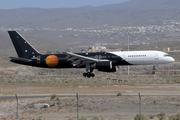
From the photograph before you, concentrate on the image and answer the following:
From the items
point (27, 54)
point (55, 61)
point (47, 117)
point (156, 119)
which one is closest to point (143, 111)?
point (156, 119)

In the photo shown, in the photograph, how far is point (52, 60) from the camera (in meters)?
48.1

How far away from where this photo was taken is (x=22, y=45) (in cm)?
4994

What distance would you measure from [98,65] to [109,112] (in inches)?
720

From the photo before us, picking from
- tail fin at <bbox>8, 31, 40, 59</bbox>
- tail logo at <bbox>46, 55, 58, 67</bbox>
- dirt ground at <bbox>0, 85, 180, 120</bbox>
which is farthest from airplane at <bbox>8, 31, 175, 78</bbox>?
dirt ground at <bbox>0, 85, 180, 120</bbox>

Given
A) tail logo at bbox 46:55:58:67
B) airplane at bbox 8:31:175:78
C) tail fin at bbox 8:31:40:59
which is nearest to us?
airplane at bbox 8:31:175:78

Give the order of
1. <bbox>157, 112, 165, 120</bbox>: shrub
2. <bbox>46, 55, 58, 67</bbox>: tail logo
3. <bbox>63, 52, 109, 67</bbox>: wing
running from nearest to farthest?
<bbox>157, 112, 165, 120</bbox>: shrub < <bbox>63, 52, 109, 67</bbox>: wing < <bbox>46, 55, 58, 67</bbox>: tail logo

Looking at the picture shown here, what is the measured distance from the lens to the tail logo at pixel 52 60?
157 ft

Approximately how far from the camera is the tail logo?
48.0 metres

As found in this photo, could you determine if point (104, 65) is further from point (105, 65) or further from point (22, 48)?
point (22, 48)

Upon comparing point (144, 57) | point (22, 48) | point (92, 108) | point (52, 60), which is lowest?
point (92, 108)

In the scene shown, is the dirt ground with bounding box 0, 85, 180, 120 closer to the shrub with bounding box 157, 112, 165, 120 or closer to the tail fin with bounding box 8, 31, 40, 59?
the shrub with bounding box 157, 112, 165, 120

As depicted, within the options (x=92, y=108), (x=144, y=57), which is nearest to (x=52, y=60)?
(x=144, y=57)

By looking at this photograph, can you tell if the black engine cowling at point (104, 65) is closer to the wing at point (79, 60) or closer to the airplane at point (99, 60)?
the airplane at point (99, 60)

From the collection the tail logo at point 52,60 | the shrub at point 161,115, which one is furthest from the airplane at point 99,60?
the shrub at point 161,115
